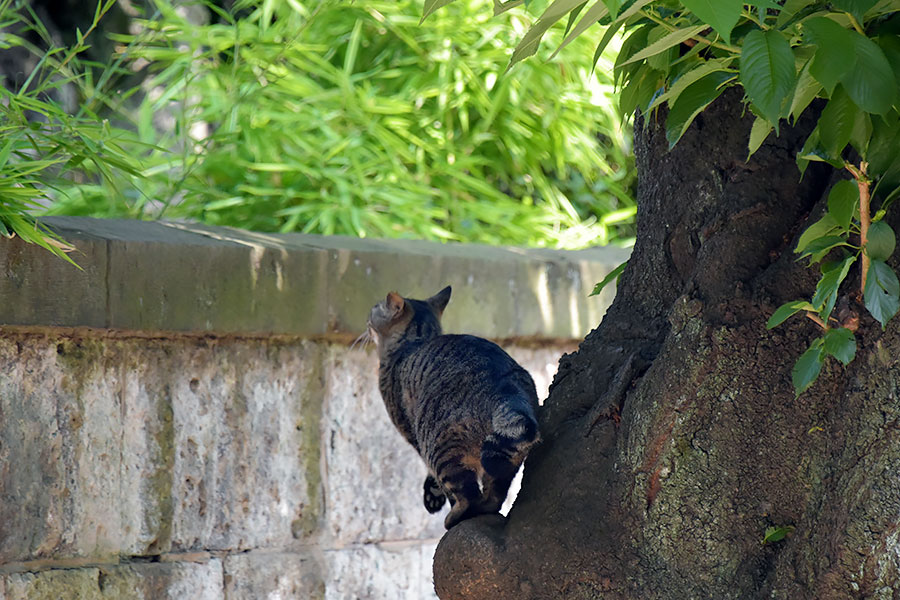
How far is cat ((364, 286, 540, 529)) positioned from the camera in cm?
235

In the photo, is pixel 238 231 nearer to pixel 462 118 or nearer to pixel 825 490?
pixel 462 118

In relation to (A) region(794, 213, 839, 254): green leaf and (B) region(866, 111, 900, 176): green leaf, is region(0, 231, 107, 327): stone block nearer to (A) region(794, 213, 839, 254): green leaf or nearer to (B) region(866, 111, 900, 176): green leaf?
(A) region(794, 213, 839, 254): green leaf

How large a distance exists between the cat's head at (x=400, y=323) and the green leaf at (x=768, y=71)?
178 centimetres

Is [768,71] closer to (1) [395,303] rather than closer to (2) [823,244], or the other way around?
(2) [823,244]

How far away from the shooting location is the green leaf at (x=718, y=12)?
4.08 feet

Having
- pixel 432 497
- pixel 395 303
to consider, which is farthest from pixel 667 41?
pixel 432 497

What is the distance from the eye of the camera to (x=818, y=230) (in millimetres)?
1806

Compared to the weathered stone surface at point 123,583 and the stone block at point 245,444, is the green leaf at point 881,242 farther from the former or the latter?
the weathered stone surface at point 123,583

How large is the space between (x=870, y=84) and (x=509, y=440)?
1133 millimetres

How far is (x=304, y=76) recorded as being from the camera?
16.0ft

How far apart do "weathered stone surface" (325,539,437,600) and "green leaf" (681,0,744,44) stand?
8.53 ft

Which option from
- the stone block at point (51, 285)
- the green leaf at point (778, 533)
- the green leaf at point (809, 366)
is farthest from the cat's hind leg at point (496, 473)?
the stone block at point (51, 285)

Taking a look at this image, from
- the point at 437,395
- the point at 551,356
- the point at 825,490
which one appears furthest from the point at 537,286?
the point at 825,490

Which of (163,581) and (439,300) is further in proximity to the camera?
(439,300)
